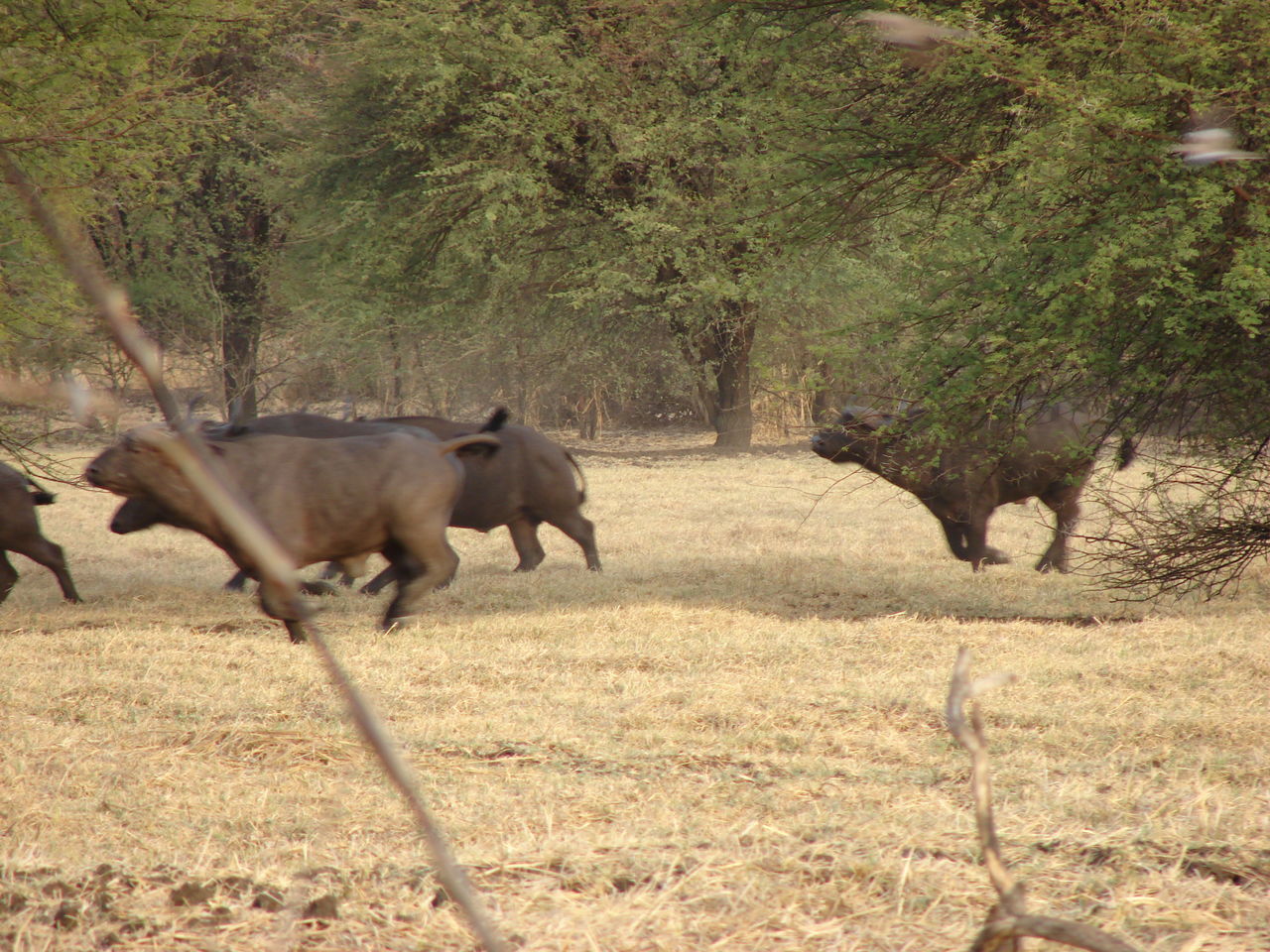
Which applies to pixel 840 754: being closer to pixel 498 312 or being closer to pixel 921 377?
pixel 921 377

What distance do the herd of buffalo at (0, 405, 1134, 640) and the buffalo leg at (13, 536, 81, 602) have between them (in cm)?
1

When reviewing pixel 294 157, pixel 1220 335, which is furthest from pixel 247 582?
pixel 294 157

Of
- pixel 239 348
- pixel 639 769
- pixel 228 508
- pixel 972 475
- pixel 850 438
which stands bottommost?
pixel 639 769

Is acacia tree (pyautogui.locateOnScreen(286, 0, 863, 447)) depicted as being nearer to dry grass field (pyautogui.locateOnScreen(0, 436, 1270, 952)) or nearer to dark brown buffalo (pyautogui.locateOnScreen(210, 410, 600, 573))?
dark brown buffalo (pyautogui.locateOnScreen(210, 410, 600, 573))

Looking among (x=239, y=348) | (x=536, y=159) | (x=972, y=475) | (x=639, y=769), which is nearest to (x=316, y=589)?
(x=639, y=769)

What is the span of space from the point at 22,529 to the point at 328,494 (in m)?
2.77

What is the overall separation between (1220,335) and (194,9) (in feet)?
21.0

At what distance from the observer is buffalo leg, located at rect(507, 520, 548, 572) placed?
9.86m

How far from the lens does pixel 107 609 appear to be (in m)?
7.99

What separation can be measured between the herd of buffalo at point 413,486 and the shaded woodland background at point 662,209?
1.90 feet

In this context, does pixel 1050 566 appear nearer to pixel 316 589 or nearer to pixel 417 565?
pixel 417 565

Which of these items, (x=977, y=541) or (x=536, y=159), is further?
(x=536, y=159)

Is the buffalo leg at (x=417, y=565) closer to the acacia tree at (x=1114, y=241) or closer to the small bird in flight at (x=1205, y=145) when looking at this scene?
the acacia tree at (x=1114, y=241)

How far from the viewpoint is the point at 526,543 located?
993cm
